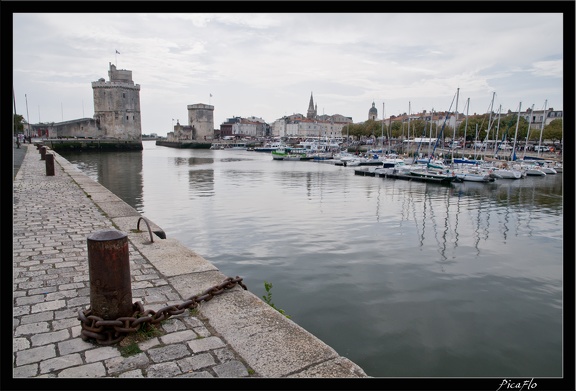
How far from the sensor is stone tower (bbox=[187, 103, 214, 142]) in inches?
4131

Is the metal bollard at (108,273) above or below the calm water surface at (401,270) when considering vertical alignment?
above

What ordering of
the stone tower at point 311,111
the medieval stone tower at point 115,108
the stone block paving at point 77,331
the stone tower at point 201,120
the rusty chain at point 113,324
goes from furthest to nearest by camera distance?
the stone tower at point 311,111 → the stone tower at point 201,120 → the medieval stone tower at point 115,108 → the rusty chain at point 113,324 → the stone block paving at point 77,331

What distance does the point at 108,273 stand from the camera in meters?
3.30

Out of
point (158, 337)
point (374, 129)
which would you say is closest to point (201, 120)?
point (374, 129)

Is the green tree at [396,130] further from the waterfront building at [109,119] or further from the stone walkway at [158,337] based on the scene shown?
the stone walkway at [158,337]

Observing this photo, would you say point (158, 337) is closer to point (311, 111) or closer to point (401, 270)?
point (401, 270)

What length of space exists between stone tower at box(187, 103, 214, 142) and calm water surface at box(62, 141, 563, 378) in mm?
87850

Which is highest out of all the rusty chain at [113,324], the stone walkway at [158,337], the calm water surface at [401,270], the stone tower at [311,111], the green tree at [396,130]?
the stone tower at [311,111]

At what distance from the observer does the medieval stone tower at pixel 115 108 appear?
75.1m

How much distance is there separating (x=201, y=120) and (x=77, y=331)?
106317 mm

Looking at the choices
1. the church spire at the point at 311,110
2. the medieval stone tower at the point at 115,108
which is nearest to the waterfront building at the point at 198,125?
the medieval stone tower at the point at 115,108

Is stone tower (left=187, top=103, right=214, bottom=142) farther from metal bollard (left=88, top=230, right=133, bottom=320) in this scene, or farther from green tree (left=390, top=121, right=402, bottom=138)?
metal bollard (left=88, top=230, right=133, bottom=320)

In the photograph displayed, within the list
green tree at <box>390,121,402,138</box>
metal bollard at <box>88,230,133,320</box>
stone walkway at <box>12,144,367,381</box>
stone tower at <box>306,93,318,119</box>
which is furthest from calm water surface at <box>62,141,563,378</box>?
stone tower at <box>306,93,318,119</box>

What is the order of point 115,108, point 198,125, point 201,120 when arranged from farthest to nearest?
point 198,125 → point 201,120 → point 115,108
